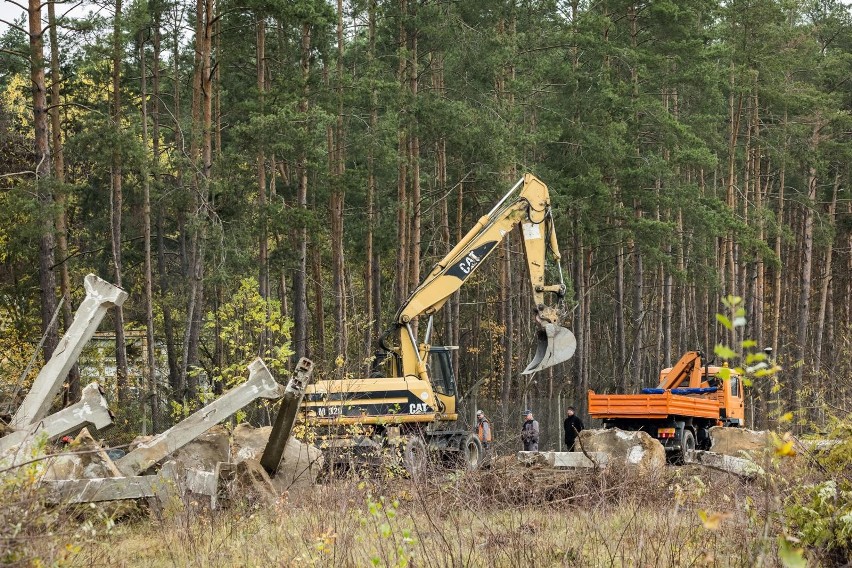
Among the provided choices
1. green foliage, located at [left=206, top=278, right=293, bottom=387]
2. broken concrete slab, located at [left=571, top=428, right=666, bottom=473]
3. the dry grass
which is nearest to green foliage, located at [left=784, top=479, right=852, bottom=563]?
the dry grass

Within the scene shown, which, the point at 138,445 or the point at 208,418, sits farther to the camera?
the point at 138,445

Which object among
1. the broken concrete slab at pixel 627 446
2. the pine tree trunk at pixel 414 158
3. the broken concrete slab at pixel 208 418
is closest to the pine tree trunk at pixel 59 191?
the pine tree trunk at pixel 414 158

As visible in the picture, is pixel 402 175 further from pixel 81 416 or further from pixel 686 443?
pixel 81 416

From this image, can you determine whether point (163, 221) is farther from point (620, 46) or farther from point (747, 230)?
point (747, 230)

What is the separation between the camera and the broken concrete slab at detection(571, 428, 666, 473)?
54.0 ft

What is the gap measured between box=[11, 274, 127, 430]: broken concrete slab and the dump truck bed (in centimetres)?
1371

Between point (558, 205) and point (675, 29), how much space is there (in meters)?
7.64

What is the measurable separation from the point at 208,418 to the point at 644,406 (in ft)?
42.5

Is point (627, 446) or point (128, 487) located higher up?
point (128, 487)

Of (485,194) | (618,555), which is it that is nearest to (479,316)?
(485,194)

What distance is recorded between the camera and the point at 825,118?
143 feet

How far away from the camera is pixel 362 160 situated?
3362cm

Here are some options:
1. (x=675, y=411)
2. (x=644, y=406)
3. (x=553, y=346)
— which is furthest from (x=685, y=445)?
(x=553, y=346)

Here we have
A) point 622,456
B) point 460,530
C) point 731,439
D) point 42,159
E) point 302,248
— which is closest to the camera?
point 460,530
